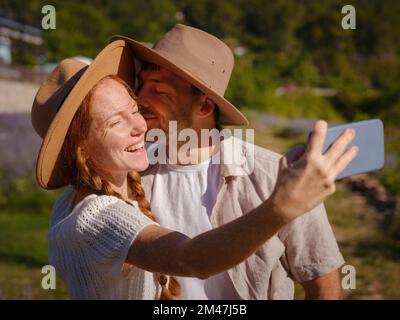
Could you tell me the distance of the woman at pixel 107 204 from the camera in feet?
4.97

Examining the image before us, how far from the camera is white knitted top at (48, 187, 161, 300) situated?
5.44 feet

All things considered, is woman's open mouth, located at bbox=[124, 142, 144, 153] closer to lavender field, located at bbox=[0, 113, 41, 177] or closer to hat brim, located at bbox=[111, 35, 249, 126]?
hat brim, located at bbox=[111, 35, 249, 126]

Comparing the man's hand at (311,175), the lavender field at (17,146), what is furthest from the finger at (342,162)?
the lavender field at (17,146)

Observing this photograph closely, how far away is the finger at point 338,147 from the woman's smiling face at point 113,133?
0.67m

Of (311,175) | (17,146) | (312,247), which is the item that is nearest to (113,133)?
(311,175)

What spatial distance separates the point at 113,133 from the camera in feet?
6.00

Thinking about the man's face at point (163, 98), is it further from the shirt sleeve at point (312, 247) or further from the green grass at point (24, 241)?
the green grass at point (24, 241)

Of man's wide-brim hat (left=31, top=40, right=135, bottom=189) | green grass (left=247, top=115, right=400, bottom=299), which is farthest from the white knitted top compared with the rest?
green grass (left=247, top=115, right=400, bottom=299)

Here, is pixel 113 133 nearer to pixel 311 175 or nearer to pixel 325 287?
pixel 311 175

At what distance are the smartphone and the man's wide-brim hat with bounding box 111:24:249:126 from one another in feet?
2.51

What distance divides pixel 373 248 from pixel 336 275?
4.19m
